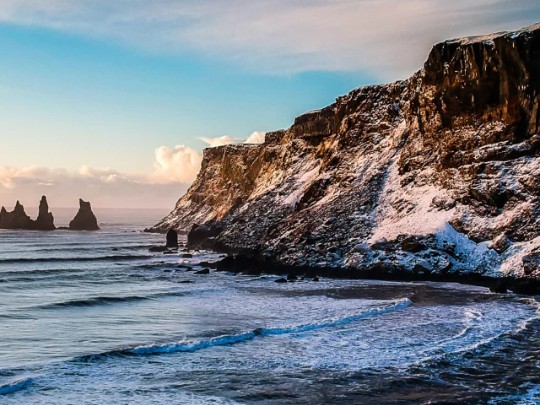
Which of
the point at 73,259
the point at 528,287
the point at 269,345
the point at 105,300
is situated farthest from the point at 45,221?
the point at 269,345

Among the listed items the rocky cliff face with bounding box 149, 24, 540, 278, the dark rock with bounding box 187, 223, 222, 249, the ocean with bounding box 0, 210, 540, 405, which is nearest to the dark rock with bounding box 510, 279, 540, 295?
the rocky cliff face with bounding box 149, 24, 540, 278

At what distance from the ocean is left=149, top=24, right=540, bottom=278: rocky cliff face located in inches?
289

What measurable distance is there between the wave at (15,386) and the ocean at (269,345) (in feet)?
0.17

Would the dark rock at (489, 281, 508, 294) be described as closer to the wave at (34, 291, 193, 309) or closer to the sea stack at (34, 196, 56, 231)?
the wave at (34, 291, 193, 309)

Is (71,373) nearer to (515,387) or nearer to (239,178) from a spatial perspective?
(515,387)

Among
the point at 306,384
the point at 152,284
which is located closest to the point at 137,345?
the point at 306,384

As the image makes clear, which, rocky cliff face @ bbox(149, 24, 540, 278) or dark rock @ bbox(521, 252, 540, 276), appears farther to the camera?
rocky cliff face @ bbox(149, 24, 540, 278)

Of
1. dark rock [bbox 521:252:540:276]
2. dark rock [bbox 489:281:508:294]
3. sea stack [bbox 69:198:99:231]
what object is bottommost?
dark rock [bbox 489:281:508:294]

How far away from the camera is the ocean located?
2166 cm

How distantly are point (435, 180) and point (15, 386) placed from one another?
57919 millimetres

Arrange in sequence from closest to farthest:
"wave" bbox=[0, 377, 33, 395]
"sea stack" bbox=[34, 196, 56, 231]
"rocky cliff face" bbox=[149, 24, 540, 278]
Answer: "wave" bbox=[0, 377, 33, 395] → "rocky cliff face" bbox=[149, 24, 540, 278] → "sea stack" bbox=[34, 196, 56, 231]

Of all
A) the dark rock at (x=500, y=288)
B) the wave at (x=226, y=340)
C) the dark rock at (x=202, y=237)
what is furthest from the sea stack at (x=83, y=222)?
the wave at (x=226, y=340)

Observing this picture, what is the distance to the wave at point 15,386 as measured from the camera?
69.9 ft

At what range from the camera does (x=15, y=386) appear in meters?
21.7
